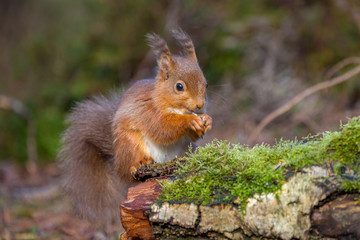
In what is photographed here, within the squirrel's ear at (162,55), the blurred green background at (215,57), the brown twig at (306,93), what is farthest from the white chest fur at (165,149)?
the blurred green background at (215,57)

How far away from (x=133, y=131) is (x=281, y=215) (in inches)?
55.5

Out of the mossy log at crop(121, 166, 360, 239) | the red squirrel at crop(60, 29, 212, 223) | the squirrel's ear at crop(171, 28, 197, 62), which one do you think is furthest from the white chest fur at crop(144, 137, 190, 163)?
the mossy log at crop(121, 166, 360, 239)

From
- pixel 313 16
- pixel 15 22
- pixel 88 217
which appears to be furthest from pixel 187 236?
pixel 15 22

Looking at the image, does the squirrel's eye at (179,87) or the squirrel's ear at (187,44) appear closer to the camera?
the squirrel's eye at (179,87)

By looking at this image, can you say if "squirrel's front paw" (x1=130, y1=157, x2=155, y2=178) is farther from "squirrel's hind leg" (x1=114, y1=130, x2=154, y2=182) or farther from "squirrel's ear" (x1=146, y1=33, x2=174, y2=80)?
"squirrel's ear" (x1=146, y1=33, x2=174, y2=80)

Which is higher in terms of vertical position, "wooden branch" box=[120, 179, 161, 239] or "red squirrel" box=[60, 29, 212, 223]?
"red squirrel" box=[60, 29, 212, 223]

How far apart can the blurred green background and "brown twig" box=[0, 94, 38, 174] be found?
0.57 ft

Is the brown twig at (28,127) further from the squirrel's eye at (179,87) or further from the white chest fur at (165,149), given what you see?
the squirrel's eye at (179,87)

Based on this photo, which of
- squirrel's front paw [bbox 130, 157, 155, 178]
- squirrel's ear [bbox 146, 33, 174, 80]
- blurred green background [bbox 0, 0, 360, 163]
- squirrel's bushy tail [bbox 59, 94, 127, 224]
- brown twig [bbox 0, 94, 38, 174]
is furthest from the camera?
brown twig [bbox 0, 94, 38, 174]

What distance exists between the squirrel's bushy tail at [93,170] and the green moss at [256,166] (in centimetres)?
127

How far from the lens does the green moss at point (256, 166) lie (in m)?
1.73

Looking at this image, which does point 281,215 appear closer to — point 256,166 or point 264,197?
point 264,197

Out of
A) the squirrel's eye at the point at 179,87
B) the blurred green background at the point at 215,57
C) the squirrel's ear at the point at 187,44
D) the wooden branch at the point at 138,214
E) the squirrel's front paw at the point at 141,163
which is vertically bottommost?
the wooden branch at the point at 138,214

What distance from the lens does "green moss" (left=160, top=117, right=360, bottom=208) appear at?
1733 millimetres
